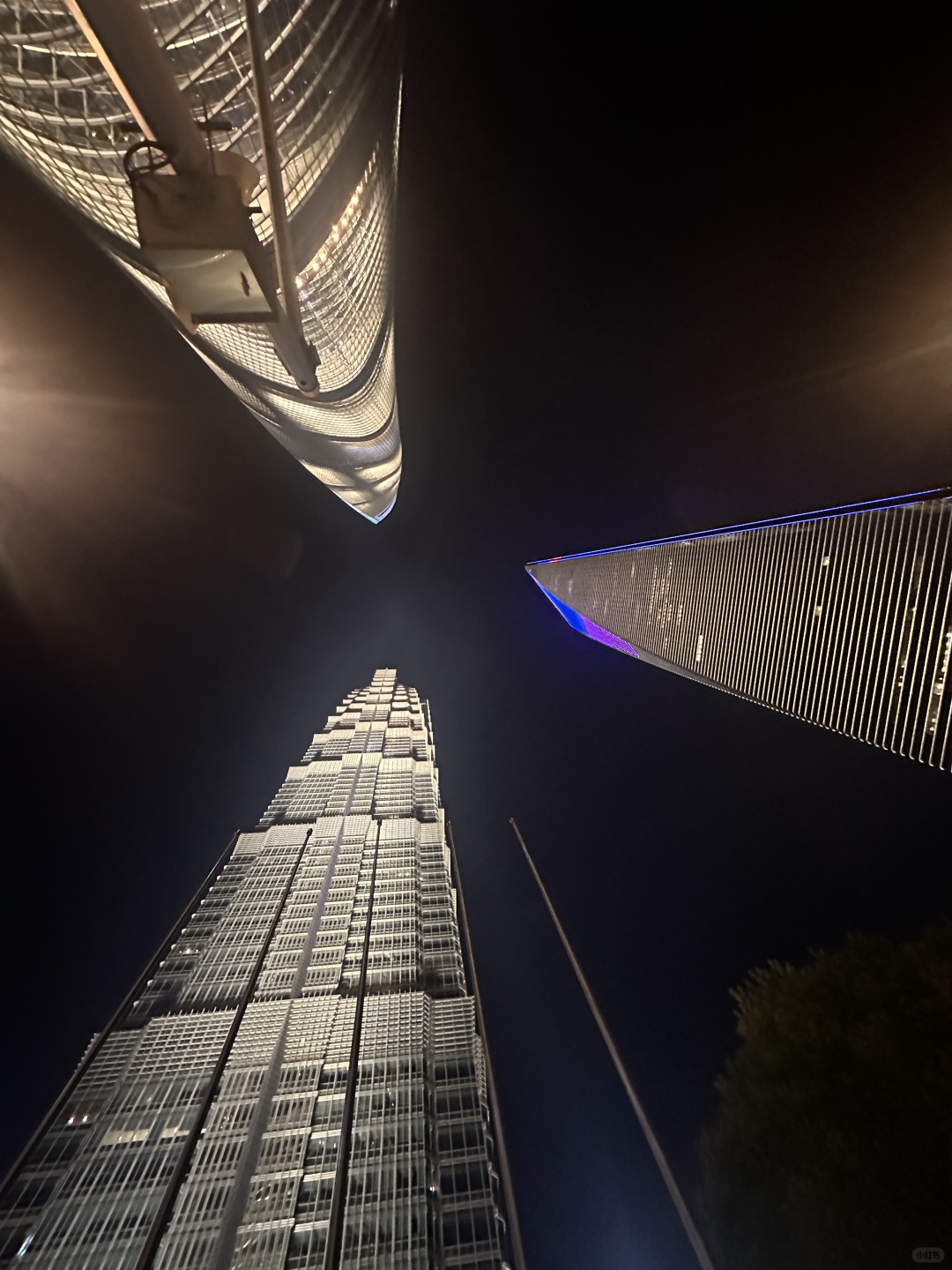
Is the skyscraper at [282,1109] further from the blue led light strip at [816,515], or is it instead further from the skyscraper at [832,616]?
the blue led light strip at [816,515]

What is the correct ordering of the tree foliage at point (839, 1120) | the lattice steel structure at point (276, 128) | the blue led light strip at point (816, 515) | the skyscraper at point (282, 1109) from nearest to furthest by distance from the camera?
1. the lattice steel structure at point (276, 128)
2. the tree foliage at point (839, 1120)
3. the skyscraper at point (282, 1109)
4. the blue led light strip at point (816, 515)

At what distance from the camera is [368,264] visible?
11562mm

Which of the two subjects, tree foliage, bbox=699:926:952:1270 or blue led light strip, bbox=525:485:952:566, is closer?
tree foliage, bbox=699:926:952:1270

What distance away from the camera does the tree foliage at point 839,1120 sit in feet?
49.9

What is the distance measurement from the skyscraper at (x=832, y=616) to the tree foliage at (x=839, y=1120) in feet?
66.5

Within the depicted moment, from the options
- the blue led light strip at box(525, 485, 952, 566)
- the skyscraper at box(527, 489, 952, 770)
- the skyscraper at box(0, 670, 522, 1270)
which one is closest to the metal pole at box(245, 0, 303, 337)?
the skyscraper at box(0, 670, 522, 1270)

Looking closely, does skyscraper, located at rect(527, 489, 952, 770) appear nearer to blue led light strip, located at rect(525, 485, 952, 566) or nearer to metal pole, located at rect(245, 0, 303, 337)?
blue led light strip, located at rect(525, 485, 952, 566)

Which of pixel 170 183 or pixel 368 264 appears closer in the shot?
pixel 170 183

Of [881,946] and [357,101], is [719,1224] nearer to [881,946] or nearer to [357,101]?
[881,946]

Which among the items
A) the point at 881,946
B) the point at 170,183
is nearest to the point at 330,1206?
the point at 881,946

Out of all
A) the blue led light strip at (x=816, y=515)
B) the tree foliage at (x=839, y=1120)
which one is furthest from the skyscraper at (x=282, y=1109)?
the blue led light strip at (x=816, y=515)

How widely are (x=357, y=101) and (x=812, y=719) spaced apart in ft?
157

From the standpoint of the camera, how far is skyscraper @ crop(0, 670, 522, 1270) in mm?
23641

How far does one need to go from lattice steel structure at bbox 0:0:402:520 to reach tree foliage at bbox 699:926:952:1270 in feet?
84.4
